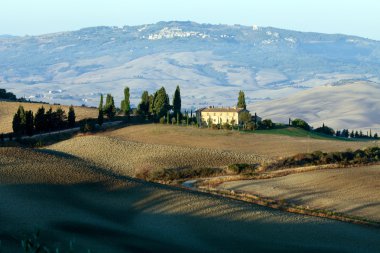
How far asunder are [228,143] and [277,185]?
28048 mm

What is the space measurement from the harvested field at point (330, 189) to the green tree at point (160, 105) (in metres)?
45.8

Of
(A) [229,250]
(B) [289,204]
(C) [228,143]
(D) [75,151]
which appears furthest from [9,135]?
(A) [229,250]

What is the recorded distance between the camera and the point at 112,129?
11019 cm

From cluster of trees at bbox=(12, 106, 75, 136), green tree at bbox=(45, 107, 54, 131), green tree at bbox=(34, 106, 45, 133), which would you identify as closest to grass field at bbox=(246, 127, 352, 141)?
cluster of trees at bbox=(12, 106, 75, 136)

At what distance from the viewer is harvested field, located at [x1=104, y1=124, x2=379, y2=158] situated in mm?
97188

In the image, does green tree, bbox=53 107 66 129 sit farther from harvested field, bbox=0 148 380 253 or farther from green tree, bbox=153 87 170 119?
harvested field, bbox=0 148 380 253

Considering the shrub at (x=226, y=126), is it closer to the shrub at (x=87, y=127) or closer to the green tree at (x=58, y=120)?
the shrub at (x=87, y=127)

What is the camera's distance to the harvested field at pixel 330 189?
6338cm

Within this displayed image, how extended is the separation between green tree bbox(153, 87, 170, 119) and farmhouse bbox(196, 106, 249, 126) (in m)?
5.01

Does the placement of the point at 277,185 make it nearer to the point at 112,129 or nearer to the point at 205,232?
the point at 205,232

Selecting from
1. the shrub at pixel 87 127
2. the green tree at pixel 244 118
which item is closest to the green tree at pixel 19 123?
the shrub at pixel 87 127

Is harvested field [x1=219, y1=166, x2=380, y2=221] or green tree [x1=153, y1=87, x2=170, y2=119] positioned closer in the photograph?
harvested field [x1=219, y1=166, x2=380, y2=221]

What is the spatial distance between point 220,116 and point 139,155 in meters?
37.5

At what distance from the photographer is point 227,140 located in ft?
340
